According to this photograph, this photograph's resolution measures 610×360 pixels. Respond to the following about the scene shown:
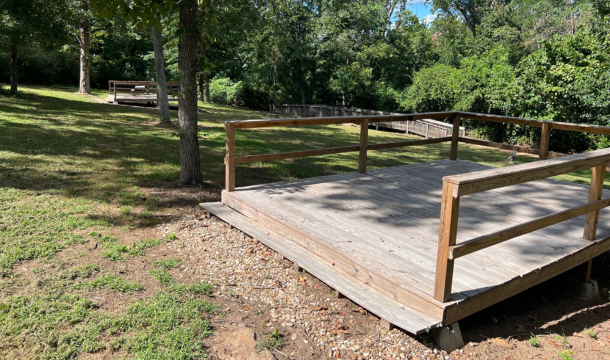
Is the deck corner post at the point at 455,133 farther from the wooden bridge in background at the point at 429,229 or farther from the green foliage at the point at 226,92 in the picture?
the green foliage at the point at 226,92

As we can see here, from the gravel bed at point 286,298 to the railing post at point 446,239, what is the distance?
1.40ft

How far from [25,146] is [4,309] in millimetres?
6087

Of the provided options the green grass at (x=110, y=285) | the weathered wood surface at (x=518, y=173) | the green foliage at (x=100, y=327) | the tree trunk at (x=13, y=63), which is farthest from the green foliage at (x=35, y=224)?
the tree trunk at (x=13, y=63)

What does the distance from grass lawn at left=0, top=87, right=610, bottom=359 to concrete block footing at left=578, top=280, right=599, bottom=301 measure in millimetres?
3590

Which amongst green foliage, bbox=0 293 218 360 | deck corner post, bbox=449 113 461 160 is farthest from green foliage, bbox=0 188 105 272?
deck corner post, bbox=449 113 461 160

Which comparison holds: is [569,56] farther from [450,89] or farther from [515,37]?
[515,37]

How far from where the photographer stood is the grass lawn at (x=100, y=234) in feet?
11.3

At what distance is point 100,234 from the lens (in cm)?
530

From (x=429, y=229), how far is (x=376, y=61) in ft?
78.0

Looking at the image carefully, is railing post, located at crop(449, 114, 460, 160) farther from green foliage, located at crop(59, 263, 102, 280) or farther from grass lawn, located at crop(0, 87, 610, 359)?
green foliage, located at crop(59, 263, 102, 280)

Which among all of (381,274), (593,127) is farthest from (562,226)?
(381,274)

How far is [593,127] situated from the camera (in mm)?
6156

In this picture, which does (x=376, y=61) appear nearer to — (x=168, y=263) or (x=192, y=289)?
(x=168, y=263)

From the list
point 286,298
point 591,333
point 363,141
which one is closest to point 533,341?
point 591,333
